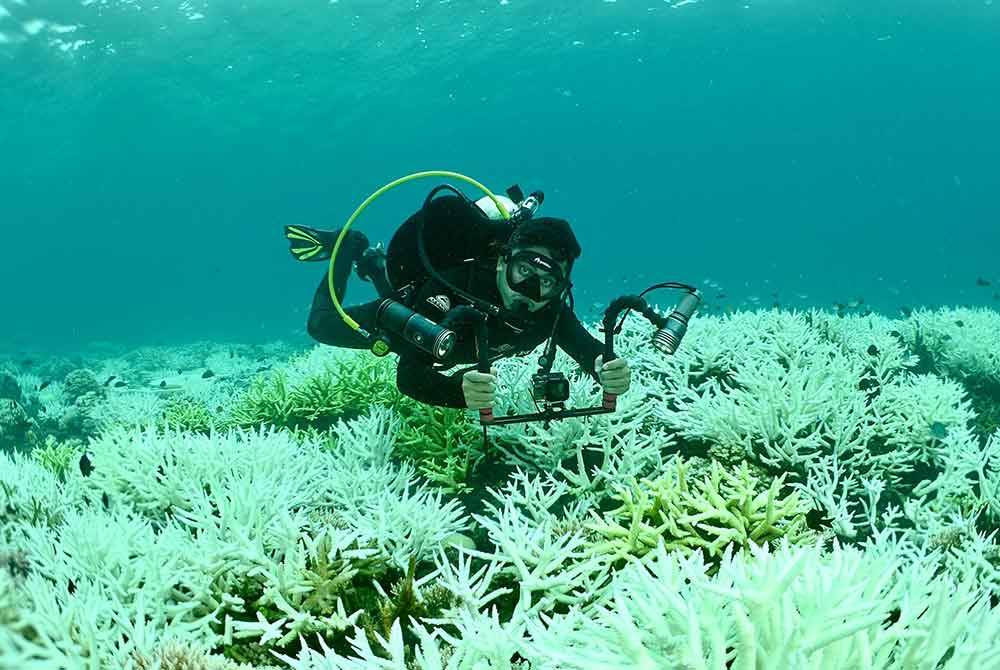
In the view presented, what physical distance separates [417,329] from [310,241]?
412 cm

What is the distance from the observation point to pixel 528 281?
455cm

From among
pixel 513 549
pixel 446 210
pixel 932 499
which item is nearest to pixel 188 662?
pixel 513 549

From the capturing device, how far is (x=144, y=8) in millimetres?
28953

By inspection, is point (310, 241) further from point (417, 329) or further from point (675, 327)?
point (675, 327)

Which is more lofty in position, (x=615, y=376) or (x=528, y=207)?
(x=528, y=207)

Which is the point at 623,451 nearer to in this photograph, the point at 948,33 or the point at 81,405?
the point at 81,405

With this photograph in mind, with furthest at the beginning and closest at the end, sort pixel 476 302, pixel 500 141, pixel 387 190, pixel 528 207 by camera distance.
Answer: pixel 500 141 → pixel 528 207 → pixel 387 190 → pixel 476 302

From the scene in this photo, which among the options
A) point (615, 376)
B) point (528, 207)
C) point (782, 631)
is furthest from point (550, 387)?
point (782, 631)

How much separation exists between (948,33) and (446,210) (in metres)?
62.6

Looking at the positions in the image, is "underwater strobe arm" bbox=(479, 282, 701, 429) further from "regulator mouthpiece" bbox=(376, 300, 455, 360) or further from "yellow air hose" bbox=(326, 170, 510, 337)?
"yellow air hose" bbox=(326, 170, 510, 337)

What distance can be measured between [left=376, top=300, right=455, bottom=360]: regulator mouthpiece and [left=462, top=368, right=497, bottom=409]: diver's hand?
0.26 m

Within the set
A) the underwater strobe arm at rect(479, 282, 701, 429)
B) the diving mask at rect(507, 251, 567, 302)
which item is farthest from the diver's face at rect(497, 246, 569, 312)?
the underwater strobe arm at rect(479, 282, 701, 429)

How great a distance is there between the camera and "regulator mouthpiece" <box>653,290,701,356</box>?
4336 mm

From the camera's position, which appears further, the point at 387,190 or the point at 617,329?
the point at 387,190
